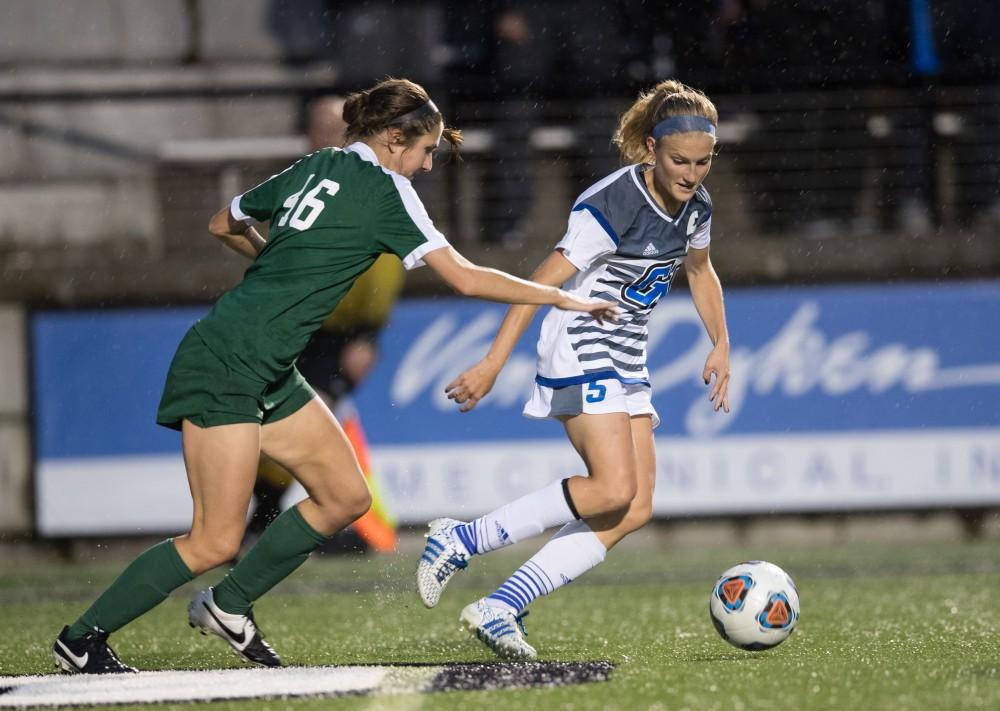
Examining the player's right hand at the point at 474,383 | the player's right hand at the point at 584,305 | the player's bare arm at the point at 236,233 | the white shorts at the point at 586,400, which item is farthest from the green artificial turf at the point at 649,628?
the player's bare arm at the point at 236,233

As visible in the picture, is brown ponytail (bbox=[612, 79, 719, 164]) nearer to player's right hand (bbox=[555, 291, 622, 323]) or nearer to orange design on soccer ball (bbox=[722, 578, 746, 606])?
player's right hand (bbox=[555, 291, 622, 323])

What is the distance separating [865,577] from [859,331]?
7.94 ft

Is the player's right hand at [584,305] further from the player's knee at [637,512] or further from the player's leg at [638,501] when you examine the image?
the player's knee at [637,512]

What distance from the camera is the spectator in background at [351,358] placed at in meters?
10.0

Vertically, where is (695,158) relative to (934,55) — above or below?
below

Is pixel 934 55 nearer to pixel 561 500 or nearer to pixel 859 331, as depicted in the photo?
pixel 859 331

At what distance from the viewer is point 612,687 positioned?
173 inches

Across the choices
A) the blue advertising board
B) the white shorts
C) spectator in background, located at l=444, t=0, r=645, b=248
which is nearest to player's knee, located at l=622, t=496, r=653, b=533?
the white shorts

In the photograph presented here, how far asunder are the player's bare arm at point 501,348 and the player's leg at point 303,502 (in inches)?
16.8

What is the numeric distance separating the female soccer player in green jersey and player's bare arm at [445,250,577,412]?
9.2 inches

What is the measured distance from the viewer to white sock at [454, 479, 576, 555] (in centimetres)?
517

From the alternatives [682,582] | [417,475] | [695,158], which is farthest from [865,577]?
[695,158]

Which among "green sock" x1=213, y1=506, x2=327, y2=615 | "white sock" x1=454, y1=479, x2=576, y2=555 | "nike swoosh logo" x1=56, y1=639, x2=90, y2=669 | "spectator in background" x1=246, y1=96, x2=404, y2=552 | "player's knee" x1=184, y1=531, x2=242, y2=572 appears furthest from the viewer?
"spectator in background" x1=246, y1=96, x2=404, y2=552

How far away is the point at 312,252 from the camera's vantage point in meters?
4.73
